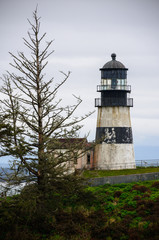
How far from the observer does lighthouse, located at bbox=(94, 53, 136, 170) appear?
35.3 m

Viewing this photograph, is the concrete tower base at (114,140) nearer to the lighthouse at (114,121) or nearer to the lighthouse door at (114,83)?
the lighthouse at (114,121)

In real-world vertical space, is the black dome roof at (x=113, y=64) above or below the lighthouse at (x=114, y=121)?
above

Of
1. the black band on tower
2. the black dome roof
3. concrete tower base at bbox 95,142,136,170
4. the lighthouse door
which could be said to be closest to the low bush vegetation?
concrete tower base at bbox 95,142,136,170

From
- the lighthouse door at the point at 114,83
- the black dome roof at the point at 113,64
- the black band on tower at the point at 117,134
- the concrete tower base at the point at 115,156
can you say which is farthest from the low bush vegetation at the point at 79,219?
the black dome roof at the point at 113,64

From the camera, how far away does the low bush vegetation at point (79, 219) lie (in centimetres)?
1566

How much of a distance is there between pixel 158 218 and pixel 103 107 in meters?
21.3

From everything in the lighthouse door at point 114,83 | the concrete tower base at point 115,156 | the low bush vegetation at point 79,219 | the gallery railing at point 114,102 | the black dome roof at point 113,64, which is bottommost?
the low bush vegetation at point 79,219

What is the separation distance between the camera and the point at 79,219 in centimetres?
1773

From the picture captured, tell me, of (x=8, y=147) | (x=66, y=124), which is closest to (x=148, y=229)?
(x=66, y=124)

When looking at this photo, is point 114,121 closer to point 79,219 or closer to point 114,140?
point 114,140

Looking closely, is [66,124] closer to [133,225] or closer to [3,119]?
[3,119]

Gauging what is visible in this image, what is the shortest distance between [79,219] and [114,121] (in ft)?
63.0

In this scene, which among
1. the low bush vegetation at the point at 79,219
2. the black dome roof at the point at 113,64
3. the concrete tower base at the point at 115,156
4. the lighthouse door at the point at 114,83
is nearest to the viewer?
the low bush vegetation at the point at 79,219

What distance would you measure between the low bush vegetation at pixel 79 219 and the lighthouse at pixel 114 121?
15103 mm
